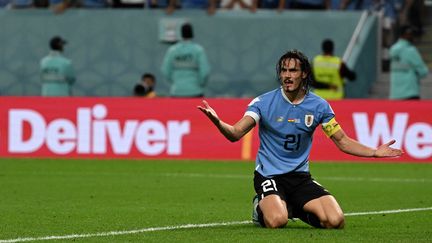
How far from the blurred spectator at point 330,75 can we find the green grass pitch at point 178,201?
2.04 meters

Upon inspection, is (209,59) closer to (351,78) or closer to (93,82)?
(93,82)

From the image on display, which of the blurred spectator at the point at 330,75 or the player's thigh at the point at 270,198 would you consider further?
the blurred spectator at the point at 330,75

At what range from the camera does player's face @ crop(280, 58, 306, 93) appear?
11.3m

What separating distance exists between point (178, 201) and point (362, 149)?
3.66 metres

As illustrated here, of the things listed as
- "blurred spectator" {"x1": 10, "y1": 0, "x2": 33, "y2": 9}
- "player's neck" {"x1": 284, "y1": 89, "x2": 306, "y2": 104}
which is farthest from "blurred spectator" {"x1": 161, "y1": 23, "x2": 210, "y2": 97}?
"player's neck" {"x1": 284, "y1": 89, "x2": 306, "y2": 104}

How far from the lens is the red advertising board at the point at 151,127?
22281 mm

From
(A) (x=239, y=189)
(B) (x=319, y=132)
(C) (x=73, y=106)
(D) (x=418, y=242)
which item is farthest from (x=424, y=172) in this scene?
(D) (x=418, y=242)

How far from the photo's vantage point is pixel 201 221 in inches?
471

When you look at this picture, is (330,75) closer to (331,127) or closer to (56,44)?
(56,44)

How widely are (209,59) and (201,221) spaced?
17.9 m

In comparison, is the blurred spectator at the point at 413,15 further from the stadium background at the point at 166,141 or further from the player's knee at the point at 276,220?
the player's knee at the point at 276,220

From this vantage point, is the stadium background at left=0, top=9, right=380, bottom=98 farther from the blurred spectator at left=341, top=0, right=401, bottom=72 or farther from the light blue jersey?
the light blue jersey

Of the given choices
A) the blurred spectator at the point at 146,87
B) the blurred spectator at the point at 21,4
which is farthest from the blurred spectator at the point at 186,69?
the blurred spectator at the point at 21,4

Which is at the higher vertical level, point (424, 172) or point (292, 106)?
point (292, 106)
